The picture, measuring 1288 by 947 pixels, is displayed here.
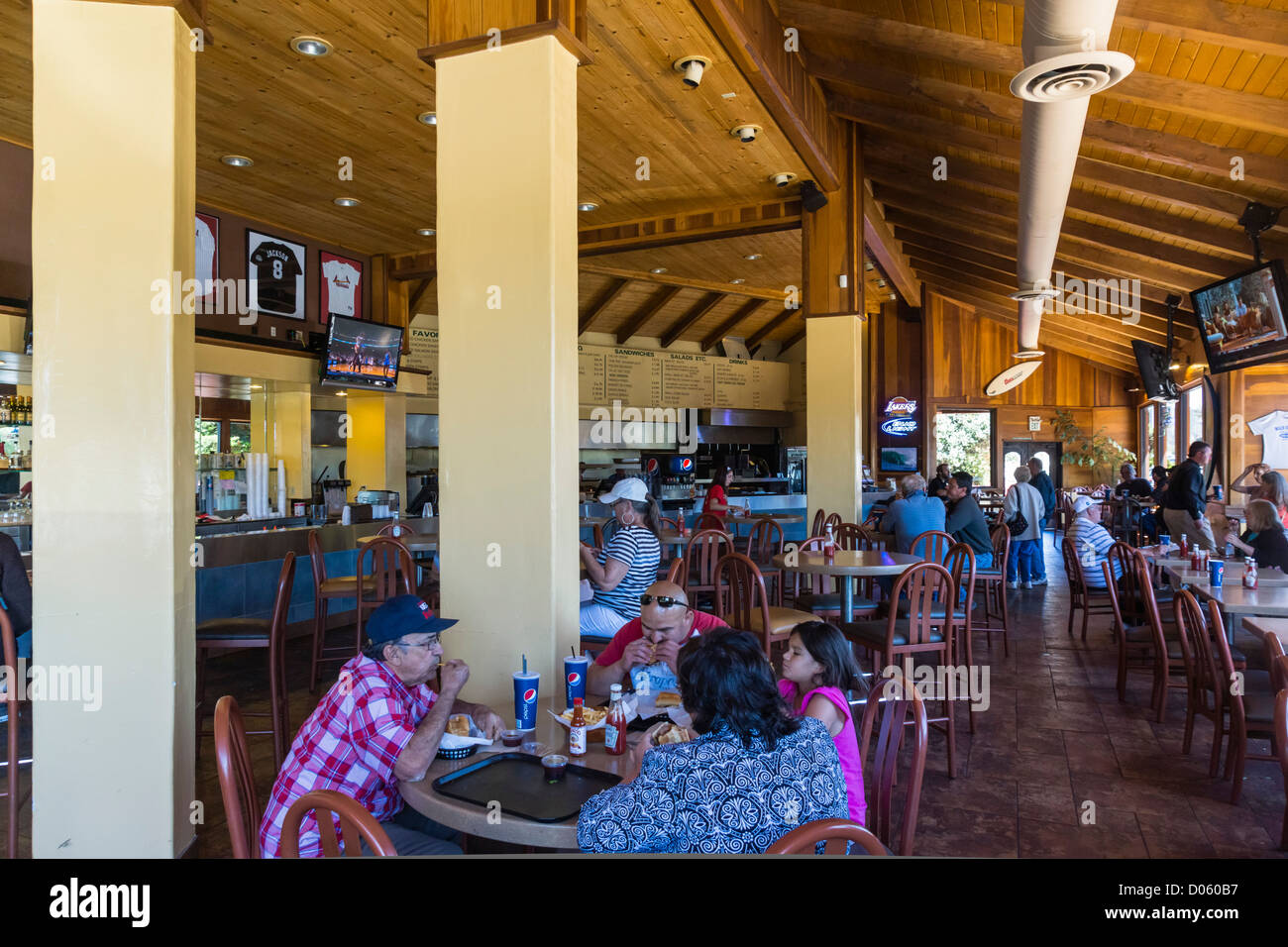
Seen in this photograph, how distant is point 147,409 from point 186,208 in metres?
0.68

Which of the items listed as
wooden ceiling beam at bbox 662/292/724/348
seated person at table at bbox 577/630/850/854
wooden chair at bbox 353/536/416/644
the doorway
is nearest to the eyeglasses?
seated person at table at bbox 577/630/850/854

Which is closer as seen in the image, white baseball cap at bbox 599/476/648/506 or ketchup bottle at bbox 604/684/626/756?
ketchup bottle at bbox 604/684/626/756

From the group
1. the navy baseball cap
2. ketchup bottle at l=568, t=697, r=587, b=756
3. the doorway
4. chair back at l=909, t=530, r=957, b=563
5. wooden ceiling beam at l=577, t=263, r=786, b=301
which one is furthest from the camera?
the doorway

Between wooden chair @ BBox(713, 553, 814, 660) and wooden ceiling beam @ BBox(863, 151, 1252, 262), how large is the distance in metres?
4.31

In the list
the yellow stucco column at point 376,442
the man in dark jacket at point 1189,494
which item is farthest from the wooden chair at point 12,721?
the man in dark jacket at point 1189,494

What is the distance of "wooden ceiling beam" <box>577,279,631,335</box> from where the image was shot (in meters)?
11.6

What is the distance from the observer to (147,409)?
8.49ft

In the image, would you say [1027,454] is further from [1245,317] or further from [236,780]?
[236,780]

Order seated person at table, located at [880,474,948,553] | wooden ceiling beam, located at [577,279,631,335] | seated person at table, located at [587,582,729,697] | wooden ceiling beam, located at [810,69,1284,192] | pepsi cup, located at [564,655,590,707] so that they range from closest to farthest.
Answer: pepsi cup, located at [564,655,590,707], seated person at table, located at [587,582,729,697], wooden ceiling beam, located at [810,69,1284,192], seated person at table, located at [880,474,948,553], wooden ceiling beam, located at [577,279,631,335]

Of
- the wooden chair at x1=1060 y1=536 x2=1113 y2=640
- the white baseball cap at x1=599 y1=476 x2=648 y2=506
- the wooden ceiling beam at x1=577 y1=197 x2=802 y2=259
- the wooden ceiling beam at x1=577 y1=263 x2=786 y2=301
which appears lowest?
the wooden chair at x1=1060 y1=536 x2=1113 y2=640

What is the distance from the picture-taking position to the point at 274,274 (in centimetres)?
820

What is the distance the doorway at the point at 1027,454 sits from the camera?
14461mm

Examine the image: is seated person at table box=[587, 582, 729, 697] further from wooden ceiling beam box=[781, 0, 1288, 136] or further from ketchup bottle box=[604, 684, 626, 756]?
wooden ceiling beam box=[781, 0, 1288, 136]
